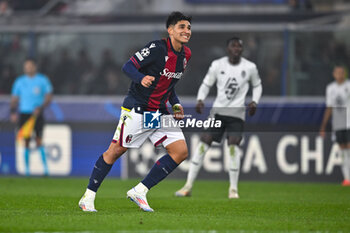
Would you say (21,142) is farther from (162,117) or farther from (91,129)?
(162,117)

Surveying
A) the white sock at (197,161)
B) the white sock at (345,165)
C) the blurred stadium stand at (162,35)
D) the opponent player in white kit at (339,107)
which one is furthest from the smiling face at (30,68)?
the white sock at (345,165)

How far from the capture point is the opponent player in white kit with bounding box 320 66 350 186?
1488cm

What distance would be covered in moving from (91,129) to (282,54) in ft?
14.5

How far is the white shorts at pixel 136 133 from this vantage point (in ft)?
26.5

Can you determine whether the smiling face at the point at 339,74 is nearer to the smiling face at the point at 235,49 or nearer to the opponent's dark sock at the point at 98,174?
the smiling face at the point at 235,49

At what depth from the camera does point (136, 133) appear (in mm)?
8102

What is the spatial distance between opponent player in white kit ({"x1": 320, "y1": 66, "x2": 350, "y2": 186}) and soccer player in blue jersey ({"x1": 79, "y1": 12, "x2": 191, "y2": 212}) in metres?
7.39

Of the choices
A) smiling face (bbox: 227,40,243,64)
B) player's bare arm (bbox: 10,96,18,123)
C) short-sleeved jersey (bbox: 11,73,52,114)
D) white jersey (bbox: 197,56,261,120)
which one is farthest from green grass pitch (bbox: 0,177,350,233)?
player's bare arm (bbox: 10,96,18,123)

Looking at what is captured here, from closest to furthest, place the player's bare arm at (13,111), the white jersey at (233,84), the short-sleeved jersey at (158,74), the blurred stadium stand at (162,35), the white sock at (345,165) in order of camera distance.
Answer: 1. the short-sleeved jersey at (158,74)
2. the white jersey at (233,84)
3. the white sock at (345,165)
4. the blurred stadium stand at (162,35)
5. the player's bare arm at (13,111)

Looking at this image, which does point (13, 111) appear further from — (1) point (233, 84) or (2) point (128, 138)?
(2) point (128, 138)

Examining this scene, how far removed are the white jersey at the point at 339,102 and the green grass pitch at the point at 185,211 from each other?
1.93m

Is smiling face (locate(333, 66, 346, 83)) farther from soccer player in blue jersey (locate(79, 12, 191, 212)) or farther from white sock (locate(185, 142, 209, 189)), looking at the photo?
soccer player in blue jersey (locate(79, 12, 191, 212))

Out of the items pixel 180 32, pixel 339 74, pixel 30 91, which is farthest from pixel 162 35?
pixel 180 32

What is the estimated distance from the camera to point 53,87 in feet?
55.2
